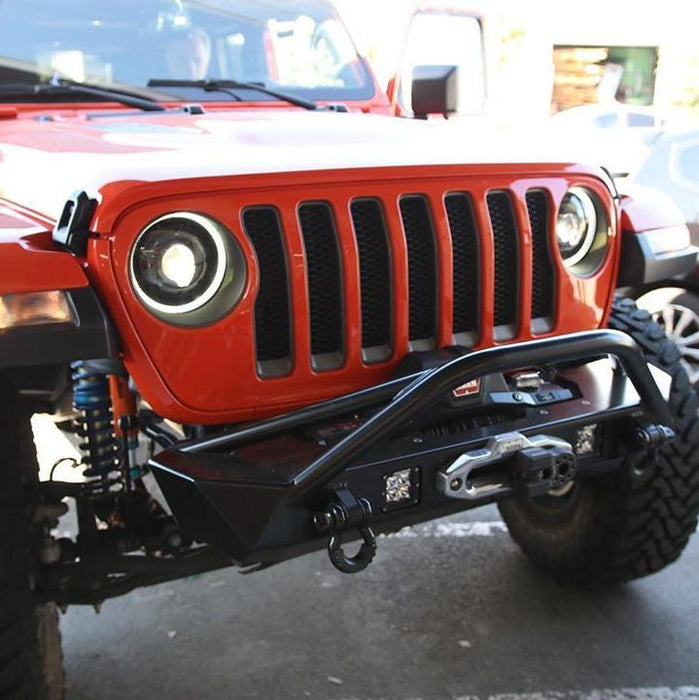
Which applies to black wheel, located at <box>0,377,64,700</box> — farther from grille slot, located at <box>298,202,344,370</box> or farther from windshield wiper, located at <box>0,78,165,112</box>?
windshield wiper, located at <box>0,78,165,112</box>

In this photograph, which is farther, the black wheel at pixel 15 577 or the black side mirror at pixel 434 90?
the black side mirror at pixel 434 90

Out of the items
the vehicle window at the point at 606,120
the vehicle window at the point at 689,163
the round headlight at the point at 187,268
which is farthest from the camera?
the vehicle window at the point at 606,120

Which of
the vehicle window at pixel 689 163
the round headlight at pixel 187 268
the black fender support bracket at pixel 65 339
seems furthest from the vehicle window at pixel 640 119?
the black fender support bracket at pixel 65 339

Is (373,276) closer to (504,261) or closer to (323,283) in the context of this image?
(323,283)

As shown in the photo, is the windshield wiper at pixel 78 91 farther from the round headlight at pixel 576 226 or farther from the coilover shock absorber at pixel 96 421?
the round headlight at pixel 576 226

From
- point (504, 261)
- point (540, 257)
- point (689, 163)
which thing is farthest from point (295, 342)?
point (689, 163)

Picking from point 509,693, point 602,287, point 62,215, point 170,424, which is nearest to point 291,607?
point 509,693

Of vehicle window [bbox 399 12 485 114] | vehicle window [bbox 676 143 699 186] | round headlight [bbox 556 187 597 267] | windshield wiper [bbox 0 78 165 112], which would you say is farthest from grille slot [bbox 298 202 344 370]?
vehicle window [bbox 676 143 699 186]

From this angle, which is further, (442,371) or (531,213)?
(531,213)

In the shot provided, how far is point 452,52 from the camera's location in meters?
3.77

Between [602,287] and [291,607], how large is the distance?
1614 mm

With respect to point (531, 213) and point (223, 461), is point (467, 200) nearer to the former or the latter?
point (531, 213)

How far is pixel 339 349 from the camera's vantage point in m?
2.15

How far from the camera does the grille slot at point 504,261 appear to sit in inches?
90.4
